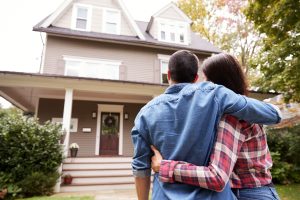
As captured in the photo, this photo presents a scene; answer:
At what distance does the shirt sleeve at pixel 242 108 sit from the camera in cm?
111

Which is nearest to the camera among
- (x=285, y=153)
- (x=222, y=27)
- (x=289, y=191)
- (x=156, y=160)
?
(x=156, y=160)

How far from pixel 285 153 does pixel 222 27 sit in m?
13.5

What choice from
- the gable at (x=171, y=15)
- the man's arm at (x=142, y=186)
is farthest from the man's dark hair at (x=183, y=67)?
the gable at (x=171, y=15)

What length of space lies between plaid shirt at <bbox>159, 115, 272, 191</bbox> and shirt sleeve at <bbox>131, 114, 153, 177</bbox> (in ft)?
0.49

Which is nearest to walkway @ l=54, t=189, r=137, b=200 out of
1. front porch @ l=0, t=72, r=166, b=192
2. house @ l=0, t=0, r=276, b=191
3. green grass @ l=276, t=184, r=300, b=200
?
front porch @ l=0, t=72, r=166, b=192

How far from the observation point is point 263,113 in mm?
1188

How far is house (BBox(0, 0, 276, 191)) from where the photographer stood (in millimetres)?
10367

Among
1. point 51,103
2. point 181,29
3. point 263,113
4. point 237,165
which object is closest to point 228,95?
point 263,113

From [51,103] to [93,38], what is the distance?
346cm

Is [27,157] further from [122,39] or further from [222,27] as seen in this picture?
[222,27]

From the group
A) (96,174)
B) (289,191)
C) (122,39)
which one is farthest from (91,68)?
(289,191)

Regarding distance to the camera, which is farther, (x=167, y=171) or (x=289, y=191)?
(x=289, y=191)

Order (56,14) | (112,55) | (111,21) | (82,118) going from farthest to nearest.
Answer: (111,21) < (112,55) < (56,14) < (82,118)

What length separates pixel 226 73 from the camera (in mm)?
1375
